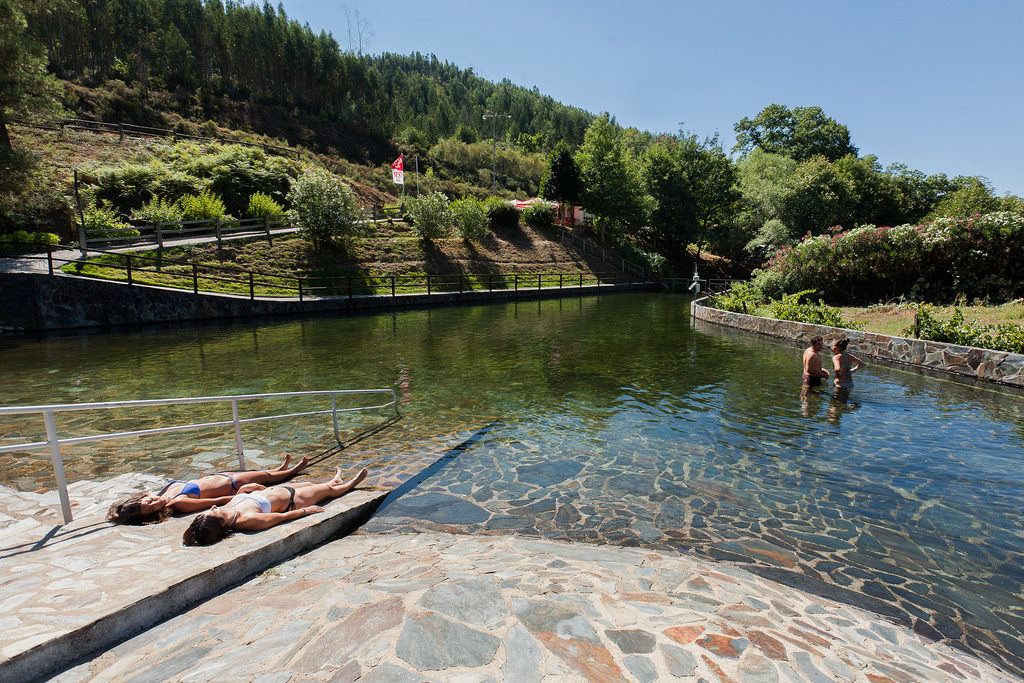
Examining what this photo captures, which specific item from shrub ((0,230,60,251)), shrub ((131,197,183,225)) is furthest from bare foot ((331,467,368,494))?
shrub ((131,197,183,225))

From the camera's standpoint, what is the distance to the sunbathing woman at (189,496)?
436 cm

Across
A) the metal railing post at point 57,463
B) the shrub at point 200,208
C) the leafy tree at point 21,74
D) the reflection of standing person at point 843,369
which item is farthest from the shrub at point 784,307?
the leafy tree at point 21,74

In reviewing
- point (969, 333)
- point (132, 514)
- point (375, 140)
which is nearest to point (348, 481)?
point (132, 514)

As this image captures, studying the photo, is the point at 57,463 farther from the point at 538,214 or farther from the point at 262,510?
the point at 538,214

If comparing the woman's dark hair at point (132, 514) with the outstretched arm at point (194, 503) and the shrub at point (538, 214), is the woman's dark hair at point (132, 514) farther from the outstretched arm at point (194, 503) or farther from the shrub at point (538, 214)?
the shrub at point (538, 214)

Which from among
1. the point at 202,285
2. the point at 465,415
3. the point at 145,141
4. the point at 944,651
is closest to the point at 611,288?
the point at 202,285

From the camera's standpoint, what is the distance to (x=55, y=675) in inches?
99.7

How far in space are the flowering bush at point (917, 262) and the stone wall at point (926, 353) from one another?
4.99 m

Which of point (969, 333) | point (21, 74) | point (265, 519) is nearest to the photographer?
point (265, 519)

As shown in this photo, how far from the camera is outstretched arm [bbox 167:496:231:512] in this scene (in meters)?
4.71

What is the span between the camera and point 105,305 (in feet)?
61.9

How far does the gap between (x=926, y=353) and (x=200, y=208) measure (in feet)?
114

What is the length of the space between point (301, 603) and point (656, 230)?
174 ft

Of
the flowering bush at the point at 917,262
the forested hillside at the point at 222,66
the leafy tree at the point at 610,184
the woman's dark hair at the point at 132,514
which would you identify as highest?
the forested hillside at the point at 222,66
